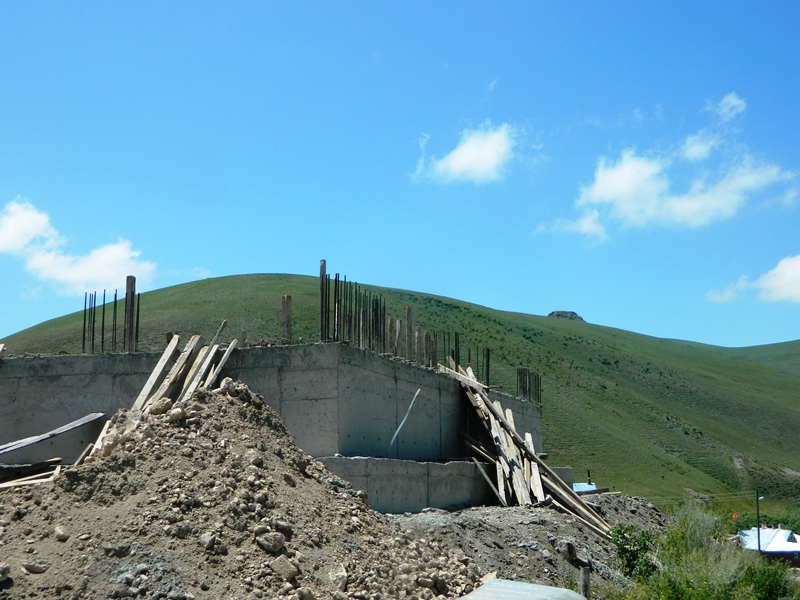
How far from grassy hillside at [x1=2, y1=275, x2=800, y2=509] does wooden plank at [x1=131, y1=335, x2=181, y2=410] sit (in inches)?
1168

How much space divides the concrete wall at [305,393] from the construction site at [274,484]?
0.04 m

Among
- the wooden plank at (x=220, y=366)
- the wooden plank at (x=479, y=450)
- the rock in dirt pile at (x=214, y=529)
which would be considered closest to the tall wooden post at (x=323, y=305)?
the wooden plank at (x=220, y=366)

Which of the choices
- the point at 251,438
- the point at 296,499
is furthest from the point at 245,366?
the point at 296,499

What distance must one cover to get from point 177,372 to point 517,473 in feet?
26.7

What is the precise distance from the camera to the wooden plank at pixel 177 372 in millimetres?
14016

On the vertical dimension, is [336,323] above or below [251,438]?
above

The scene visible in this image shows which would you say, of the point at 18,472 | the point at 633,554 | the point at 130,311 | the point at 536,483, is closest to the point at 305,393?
the point at 18,472

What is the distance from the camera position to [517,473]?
18844 millimetres

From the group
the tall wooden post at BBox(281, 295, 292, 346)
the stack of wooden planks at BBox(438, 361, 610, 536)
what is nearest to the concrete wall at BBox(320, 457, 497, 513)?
the stack of wooden planks at BBox(438, 361, 610, 536)

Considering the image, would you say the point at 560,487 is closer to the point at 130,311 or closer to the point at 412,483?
the point at 412,483

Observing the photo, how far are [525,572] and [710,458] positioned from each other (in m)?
56.5

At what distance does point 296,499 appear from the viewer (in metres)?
10.8

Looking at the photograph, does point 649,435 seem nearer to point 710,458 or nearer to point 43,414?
point 710,458

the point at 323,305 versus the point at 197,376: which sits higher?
the point at 323,305
